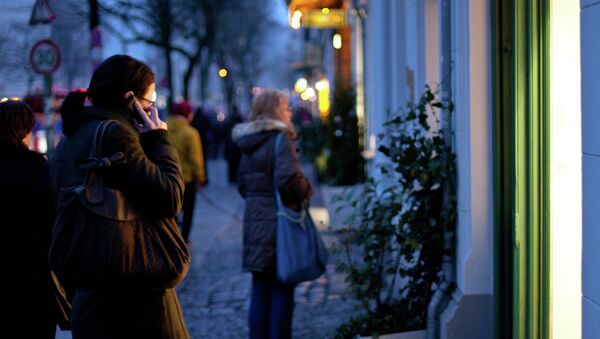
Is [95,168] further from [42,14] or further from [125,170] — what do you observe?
[42,14]

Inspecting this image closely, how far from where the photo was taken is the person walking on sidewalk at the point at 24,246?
13.7 ft

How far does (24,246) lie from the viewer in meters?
4.21

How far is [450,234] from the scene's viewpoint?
539 centimetres

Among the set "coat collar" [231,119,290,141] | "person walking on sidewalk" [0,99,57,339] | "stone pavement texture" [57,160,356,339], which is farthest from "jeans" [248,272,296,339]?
"person walking on sidewalk" [0,99,57,339]

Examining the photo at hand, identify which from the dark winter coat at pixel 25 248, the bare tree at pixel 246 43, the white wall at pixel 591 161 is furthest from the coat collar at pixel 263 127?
the bare tree at pixel 246 43

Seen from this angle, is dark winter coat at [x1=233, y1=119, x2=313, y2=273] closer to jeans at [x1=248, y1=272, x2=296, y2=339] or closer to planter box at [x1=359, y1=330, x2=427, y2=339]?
jeans at [x1=248, y1=272, x2=296, y2=339]

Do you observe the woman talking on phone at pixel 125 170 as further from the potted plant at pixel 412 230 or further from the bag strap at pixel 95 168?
the potted plant at pixel 412 230

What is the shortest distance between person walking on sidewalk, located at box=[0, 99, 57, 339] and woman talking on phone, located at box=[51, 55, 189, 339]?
3.02 feet

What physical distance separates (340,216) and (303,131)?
5.47 m

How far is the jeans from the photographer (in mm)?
5715

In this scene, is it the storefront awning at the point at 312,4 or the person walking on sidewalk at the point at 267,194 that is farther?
the storefront awning at the point at 312,4

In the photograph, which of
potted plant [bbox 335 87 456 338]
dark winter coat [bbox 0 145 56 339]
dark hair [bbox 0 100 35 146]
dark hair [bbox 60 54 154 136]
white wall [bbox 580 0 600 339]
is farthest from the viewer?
potted plant [bbox 335 87 456 338]

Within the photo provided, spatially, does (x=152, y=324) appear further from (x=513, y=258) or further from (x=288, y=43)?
(x=288, y=43)

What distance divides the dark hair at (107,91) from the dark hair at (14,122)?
108cm
